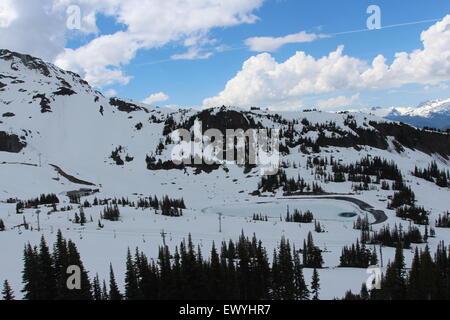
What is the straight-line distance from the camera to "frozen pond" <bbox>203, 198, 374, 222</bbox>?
12569 centimetres

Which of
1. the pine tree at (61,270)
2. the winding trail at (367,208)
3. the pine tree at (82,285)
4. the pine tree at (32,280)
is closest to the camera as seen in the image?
the pine tree at (82,285)

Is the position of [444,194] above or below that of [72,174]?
below

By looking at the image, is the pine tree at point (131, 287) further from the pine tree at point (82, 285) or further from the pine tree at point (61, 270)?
the pine tree at point (61, 270)

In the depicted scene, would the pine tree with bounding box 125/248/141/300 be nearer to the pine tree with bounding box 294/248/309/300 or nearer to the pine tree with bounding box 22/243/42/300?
the pine tree with bounding box 22/243/42/300

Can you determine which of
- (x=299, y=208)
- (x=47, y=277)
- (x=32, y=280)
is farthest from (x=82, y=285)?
(x=299, y=208)

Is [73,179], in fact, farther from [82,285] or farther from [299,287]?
[299,287]

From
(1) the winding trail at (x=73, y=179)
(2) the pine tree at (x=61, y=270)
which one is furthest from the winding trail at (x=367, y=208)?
(1) the winding trail at (x=73, y=179)

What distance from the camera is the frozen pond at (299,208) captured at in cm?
12569

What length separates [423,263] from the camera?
4875 cm

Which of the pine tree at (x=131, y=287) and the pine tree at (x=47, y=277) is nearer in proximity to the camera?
the pine tree at (x=47, y=277)

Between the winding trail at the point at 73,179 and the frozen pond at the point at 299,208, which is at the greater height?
the winding trail at the point at 73,179
